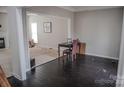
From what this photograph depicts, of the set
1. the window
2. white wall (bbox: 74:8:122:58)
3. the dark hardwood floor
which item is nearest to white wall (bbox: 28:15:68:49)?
the window

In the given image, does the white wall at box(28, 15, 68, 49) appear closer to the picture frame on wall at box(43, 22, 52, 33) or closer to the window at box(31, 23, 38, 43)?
the picture frame on wall at box(43, 22, 52, 33)

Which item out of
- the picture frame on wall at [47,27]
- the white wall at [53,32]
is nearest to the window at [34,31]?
the white wall at [53,32]

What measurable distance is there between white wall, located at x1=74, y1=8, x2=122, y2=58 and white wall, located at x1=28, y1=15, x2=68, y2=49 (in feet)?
2.74

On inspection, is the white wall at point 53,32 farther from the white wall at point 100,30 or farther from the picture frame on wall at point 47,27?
the white wall at point 100,30

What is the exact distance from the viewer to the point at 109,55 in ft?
16.6

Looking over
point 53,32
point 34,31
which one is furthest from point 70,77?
point 34,31

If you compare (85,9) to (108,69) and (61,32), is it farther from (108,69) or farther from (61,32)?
(108,69)

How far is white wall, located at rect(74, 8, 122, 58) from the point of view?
4.74 m

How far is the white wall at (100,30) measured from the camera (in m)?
4.74

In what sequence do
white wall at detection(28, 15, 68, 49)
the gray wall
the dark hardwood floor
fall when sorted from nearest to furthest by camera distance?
the dark hardwood floor < the gray wall < white wall at detection(28, 15, 68, 49)

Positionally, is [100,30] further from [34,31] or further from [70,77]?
→ [34,31]

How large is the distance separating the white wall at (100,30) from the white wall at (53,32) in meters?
0.84

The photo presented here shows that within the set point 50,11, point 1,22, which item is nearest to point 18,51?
point 50,11

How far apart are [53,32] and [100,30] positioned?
2.95 m
